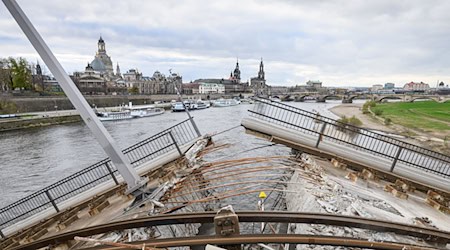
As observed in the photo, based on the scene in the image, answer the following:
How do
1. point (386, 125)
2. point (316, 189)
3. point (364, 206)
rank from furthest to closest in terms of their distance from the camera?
point (386, 125), point (316, 189), point (364, 206)

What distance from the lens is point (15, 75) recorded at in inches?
2773

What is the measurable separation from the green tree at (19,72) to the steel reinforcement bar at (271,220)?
8426cm

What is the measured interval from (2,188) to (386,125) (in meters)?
45.8

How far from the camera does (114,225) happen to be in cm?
334

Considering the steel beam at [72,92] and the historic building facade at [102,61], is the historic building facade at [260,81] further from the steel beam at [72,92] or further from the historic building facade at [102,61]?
the steel beam at [72,92]

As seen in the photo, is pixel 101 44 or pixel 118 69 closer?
pixel 101 44

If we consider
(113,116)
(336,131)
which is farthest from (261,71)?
(336,131)

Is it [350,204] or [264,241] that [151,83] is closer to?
[350,204]

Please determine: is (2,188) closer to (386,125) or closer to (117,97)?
(386,125)

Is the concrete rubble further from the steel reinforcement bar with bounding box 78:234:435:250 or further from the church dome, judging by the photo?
the church dome

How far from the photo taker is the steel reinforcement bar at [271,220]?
3059 millimetres

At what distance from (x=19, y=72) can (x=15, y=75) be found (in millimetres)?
1423

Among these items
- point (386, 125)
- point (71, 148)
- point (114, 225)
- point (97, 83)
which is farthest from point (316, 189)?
point (97, 83)

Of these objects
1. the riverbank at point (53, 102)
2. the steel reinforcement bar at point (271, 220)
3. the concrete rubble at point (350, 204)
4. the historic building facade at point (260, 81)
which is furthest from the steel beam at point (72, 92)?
the historic building facade at point (260, 81)
